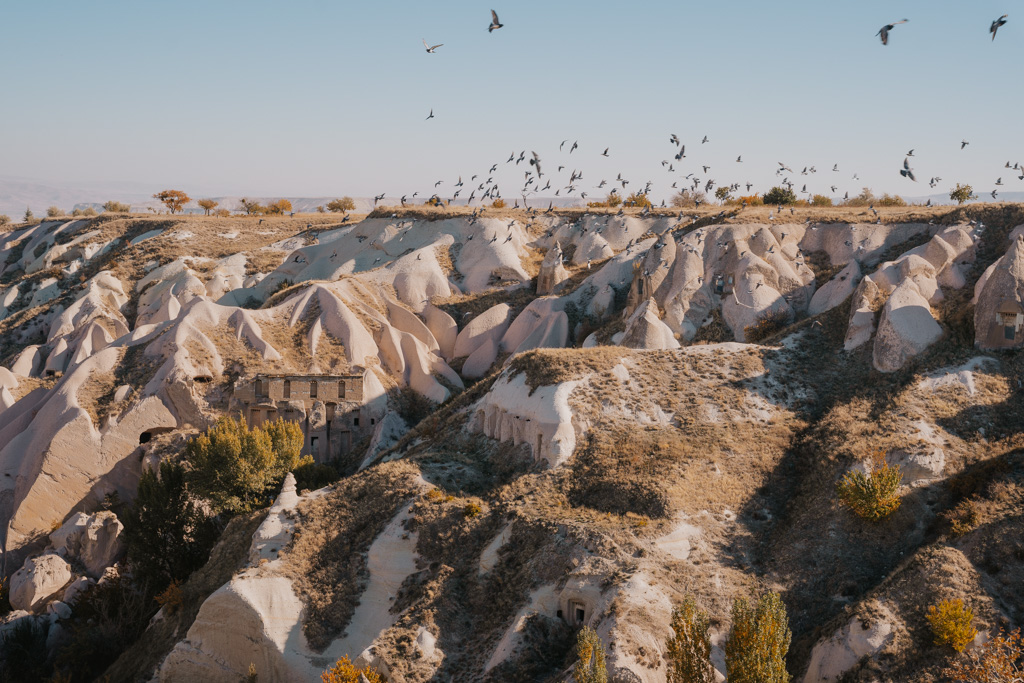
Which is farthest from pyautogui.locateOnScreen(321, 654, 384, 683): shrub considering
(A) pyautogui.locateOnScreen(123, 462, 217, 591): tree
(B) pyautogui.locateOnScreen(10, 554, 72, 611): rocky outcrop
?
(B) pyautogui.locateOnScreen(10, 554, 72, 611): rocky outcrop

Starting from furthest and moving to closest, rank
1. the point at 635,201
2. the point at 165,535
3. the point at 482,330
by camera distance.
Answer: the point at 635,201 → the point at 482,330 → the point at 165,535

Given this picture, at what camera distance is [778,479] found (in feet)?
96.3

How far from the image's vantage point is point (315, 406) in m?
44.9

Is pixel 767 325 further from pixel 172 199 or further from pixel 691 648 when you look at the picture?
pixel 172 199

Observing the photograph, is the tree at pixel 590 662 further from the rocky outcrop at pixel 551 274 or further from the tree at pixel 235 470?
the rocky outcrop at pixel 551 274

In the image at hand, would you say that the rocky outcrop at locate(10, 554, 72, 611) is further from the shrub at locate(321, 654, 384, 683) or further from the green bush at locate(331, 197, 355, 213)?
the green bush at locate(331, 197, 355, 213)

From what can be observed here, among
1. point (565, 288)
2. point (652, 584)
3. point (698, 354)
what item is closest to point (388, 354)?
point (565, 288)

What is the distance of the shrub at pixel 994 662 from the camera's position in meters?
18.0

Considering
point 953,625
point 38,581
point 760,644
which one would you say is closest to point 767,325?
point 953,625

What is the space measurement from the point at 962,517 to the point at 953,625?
16.6 feet

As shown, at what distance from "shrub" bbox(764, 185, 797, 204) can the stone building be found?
37.5 m

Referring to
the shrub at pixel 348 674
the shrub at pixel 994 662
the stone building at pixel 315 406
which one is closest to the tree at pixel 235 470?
the stone building at pixel 315 406

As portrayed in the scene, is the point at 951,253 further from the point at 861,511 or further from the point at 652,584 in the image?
the point at 652,584

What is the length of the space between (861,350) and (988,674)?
19876 millimetres
